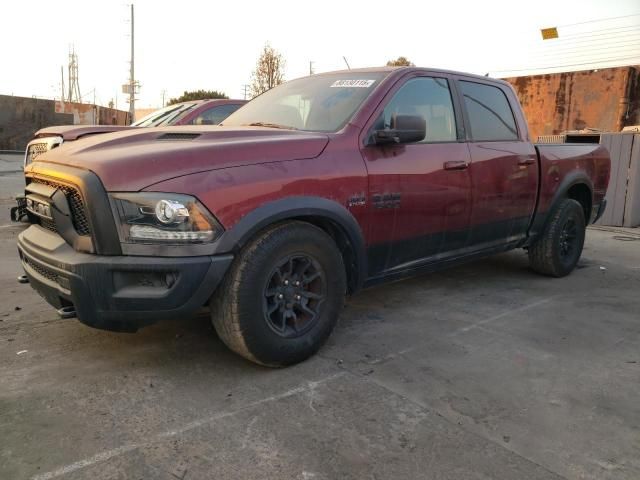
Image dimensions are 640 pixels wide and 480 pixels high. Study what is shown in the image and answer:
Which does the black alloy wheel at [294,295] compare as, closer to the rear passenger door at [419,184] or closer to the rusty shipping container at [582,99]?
the rear passenger door at [419,184]

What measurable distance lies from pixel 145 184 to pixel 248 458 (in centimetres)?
135

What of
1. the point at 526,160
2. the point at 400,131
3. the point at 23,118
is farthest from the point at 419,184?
the point at 23,118

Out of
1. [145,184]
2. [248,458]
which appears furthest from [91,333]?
[248,458]

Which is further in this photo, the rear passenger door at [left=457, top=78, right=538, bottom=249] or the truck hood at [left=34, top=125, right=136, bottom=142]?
the truck hood at [left=34, top=125, right=136, bottom=142]

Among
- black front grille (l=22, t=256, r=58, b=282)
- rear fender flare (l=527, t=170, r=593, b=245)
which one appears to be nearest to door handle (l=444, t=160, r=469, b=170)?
rear fender flare (l=527, t=170, r=593, b=245)

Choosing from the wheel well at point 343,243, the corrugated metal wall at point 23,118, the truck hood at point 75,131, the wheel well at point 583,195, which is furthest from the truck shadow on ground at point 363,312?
the corrugated metal wall at point 23,118

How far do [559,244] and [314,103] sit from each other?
3.03m

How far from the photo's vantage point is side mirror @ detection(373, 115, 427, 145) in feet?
11.4

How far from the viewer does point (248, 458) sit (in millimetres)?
2334

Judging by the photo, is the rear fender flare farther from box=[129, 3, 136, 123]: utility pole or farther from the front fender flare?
box=[129, 3, 136, 123]: utility pole

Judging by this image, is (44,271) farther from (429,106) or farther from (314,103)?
(429,106)

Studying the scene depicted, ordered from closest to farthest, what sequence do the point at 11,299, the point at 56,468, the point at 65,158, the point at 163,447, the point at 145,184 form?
the point at 56,468 < the point at 163,447 < the point at 145,184 < the point at 65,158 < the point at 11,299

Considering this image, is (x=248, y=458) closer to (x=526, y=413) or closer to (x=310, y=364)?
(x=310, y=364)

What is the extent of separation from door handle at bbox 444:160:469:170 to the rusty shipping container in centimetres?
1300
